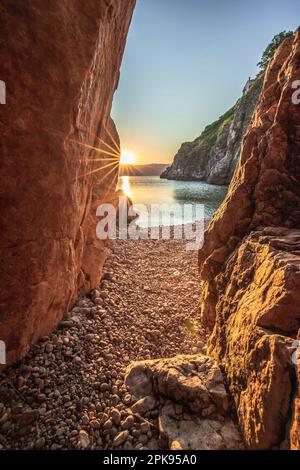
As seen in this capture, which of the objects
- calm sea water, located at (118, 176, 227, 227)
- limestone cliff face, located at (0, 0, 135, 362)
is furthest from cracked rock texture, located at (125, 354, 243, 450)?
calm sea water, located at (118, 176, 227, 227)

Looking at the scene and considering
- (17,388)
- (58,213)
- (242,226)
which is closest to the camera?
(17,388)

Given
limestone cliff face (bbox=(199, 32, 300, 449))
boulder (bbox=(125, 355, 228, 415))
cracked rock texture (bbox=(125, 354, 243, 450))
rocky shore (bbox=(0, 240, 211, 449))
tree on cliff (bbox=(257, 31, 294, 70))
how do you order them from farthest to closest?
tree on cliff (bbox=(257, 31, 294, 70)) → boulder (bbox=(125, 355, 228, 415)) → rocky shore (bbox=(0, 240, 211, 449)) → cracked rock texture (bbox=(125, 354, 243, 450)) → limestone cliff face (bbox=(199, 32, 300, 449))

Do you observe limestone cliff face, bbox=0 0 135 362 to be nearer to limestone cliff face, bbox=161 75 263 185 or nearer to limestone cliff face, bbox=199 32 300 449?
limestone cliff face, bbox=199 32 300 449

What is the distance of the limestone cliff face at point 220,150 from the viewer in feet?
210

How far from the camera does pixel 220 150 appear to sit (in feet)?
259

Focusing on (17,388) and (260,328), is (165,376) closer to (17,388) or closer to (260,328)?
(260,328)

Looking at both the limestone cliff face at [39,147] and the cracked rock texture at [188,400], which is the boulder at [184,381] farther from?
the limestone cliff face at [39,147]

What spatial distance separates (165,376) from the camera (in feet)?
14.3

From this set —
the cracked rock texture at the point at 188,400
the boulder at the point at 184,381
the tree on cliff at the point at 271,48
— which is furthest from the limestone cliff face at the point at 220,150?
the cracked rock texture at the point at 188,400

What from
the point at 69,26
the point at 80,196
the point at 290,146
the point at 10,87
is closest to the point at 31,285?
the point at 80,196

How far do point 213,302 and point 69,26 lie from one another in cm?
720

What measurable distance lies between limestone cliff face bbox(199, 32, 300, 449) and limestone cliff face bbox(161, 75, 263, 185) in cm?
6020

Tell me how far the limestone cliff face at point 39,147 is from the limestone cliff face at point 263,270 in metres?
4.11

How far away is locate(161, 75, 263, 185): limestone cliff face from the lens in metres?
64.0
